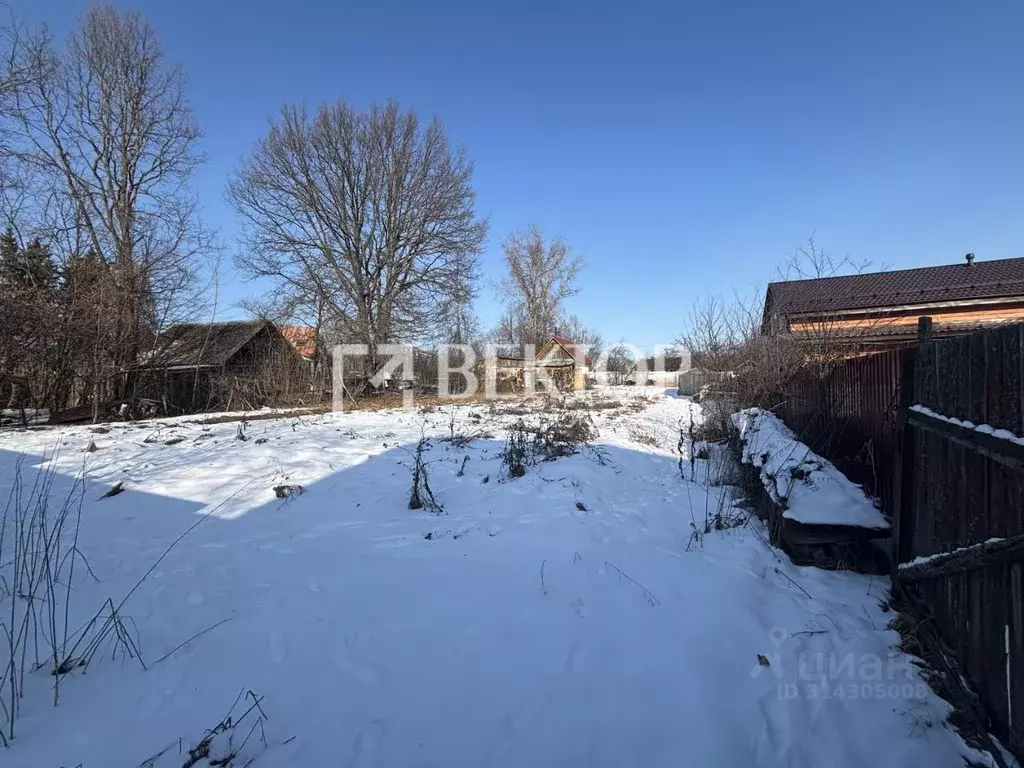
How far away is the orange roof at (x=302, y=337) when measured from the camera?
68.4ft

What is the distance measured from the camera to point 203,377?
50.8 ft

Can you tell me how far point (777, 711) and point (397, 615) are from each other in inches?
80.8

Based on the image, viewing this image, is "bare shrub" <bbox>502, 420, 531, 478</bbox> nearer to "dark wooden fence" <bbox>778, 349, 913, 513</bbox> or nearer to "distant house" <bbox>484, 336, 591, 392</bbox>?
"dark wooden fence" <bbox>778, 349, 913, 513</bbox>

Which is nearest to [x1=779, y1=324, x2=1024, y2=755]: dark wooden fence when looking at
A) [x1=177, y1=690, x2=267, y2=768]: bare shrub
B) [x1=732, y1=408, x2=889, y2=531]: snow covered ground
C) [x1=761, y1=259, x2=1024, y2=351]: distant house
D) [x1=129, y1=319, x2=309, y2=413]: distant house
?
[x1=732, y1=408, x2=889, y2=531]: snow covered ground

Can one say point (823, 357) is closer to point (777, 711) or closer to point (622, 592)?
point (622, 592)

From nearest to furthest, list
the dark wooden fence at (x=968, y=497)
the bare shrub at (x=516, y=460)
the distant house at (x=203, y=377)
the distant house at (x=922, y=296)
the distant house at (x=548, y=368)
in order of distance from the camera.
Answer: the dark wooden fence at (x=968, y=497) < the bare shrub at (x=516, y=460) < the distant house at (x=922, y=296) < the distant house at (x=203, y=377) < the distant house at (x=548, y=368)

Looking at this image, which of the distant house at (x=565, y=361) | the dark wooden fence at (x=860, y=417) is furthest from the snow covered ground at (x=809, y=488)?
the distant house at (x=565, y=361)

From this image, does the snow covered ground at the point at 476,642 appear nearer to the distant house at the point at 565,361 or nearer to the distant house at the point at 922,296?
the distant house at the point at 922,296

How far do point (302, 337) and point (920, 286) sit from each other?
24.3 m

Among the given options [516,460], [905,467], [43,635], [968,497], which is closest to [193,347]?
[516,460]

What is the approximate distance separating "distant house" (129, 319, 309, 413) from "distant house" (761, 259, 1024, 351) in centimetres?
1444

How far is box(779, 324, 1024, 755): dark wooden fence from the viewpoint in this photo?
66.4 inches

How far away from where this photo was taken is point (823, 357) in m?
6.39

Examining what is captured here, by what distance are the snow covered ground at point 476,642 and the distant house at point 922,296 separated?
6.41m
